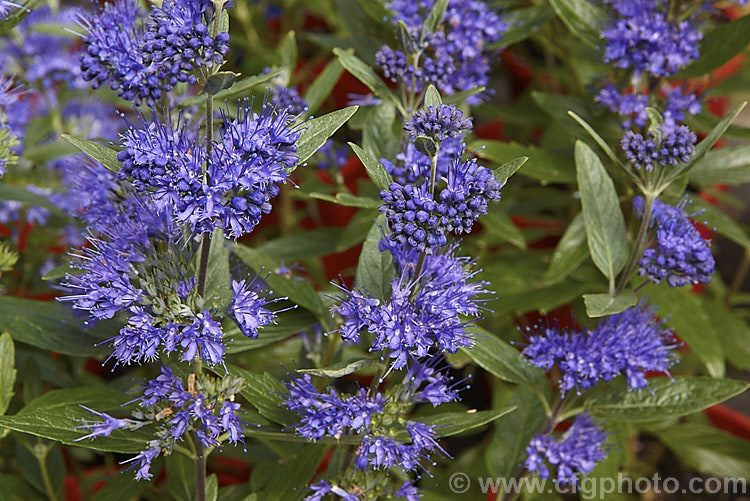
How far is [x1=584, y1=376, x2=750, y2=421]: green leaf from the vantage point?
1.17m

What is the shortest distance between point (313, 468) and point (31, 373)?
638mm

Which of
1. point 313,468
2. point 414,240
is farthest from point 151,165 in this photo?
point 313,468

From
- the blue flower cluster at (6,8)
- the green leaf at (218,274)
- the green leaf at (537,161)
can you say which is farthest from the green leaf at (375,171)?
the blue flower cluster at (6,8)

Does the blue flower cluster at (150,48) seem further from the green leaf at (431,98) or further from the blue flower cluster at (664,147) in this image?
the blue flower cluster at (664,147)

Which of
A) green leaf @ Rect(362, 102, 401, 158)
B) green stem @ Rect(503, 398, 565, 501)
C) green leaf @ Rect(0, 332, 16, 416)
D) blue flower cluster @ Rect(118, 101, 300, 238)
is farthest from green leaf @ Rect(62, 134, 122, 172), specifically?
green stem @ Rect(503, 398, 565, 501)

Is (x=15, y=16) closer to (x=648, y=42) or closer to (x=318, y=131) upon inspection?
(x=318, y=131)

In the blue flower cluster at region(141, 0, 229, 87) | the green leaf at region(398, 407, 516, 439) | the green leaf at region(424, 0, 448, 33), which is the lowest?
the green leaf at region(398, 407, 516, 439)

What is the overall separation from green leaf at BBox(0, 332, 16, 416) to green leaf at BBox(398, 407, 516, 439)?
2.16 ft

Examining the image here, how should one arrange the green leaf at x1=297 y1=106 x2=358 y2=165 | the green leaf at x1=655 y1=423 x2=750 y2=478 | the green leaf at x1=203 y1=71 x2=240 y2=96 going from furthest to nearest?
the green leaf at x1=655 y1=423 x2=750 y2=478
the green leaf at x1=297 y1=106 x2=358 y2=165
the green leaf at x1=203 y1=71 x2=240 y2=96

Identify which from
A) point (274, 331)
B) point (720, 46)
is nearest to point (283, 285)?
point (274, 331)

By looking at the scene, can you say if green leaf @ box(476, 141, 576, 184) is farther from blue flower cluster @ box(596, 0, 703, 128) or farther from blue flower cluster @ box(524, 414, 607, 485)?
blue flower cluster @ box(524, 414, 607, 485)

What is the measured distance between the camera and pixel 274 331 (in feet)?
3.73

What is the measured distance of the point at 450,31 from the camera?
1.42 meters

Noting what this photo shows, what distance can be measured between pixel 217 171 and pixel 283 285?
372 millimetres
